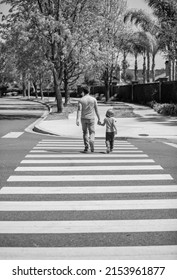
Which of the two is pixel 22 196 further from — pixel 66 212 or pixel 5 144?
pixel 5 144

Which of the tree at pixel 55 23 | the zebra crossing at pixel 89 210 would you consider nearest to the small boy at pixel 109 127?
the zebra crossing at pixel 89 210

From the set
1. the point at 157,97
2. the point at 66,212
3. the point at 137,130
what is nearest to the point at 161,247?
the point at 66,212

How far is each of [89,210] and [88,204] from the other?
1.10 feet

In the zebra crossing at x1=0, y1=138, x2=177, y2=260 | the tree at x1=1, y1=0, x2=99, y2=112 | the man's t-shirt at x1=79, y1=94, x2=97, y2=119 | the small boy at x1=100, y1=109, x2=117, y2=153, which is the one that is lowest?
the zebra crossing at x1=0, y1=138, x2=177, y2=260

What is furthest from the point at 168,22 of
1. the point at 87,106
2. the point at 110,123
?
the point at 87,106

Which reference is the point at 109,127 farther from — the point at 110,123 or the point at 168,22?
the point at 168,22

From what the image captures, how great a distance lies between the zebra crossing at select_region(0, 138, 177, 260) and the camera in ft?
15.6

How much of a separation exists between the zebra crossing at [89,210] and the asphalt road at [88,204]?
1 centimetres

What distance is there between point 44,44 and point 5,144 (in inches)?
564

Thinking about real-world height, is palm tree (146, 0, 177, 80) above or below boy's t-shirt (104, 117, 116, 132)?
above

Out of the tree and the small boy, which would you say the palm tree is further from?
the small boy

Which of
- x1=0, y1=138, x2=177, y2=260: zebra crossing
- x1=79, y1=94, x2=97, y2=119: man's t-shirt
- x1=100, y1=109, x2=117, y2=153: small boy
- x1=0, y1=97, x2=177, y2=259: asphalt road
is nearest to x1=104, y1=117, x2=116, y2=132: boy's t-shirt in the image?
x1=100, y1=109, x2=117, y2=153: small boy

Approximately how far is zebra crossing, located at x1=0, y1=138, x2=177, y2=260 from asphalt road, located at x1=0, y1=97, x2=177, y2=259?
1 cm

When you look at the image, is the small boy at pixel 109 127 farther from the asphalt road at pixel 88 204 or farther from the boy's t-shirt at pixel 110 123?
the asphalt road at pixel 88 204
